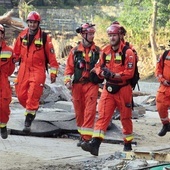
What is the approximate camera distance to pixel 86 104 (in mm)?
9727

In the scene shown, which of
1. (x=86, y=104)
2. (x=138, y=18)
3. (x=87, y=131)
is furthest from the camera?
(x=138, y=18)

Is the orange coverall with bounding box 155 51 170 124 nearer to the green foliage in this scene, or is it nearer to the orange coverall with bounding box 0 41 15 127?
the orange coverall with bounding box 0 41 15 127

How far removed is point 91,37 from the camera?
32.4 ft

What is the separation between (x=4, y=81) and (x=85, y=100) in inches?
54.2

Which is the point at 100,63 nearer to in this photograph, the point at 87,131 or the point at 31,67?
the point at 87,131

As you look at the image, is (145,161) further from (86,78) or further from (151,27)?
(151,27)

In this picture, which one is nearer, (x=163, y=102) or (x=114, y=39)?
(x=114, y=39)

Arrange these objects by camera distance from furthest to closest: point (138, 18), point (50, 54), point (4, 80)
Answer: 1. point (138, 18)
2. point (50, 54)
3. point (4, 80)

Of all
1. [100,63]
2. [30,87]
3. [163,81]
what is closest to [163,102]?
[163,81]

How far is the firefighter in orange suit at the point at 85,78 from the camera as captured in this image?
962cm

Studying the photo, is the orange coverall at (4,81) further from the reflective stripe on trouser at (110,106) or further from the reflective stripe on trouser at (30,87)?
the reflective stripe on trouser at (110,106)

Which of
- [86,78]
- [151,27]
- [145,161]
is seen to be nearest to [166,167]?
[145,161]

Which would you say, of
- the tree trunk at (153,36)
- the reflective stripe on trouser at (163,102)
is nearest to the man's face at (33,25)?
the reflective stripe on trouser at (163,102)

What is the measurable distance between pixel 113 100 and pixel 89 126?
82 cm
